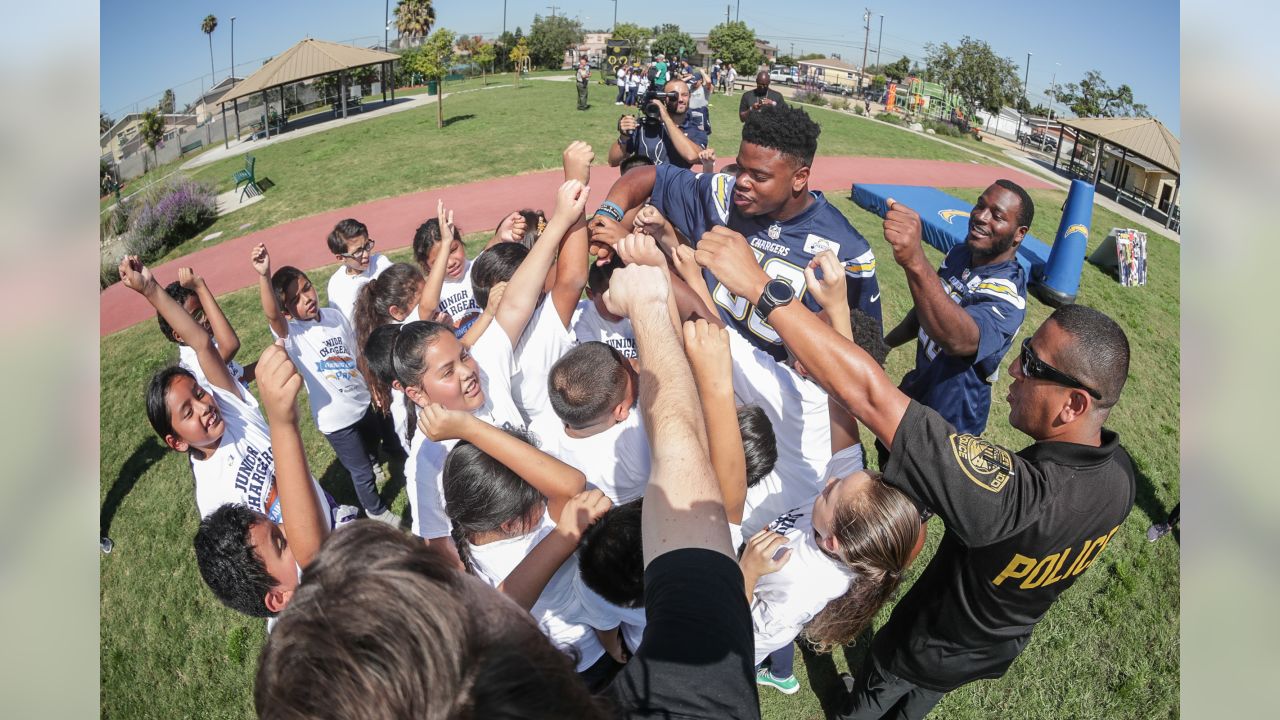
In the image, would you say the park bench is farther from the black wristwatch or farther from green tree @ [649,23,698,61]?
green tree @ [649,23,698,61]

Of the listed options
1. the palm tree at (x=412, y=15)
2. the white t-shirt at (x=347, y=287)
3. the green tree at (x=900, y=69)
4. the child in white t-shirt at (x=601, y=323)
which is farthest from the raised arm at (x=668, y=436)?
the green tree at (x=900, y=69)

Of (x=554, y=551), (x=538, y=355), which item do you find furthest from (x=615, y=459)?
(x=538, y=355)

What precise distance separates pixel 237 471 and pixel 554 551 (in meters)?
1.94

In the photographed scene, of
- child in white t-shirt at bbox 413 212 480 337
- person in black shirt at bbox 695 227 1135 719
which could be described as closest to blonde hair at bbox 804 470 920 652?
person in black shirt at bbox 695 227 1135 719

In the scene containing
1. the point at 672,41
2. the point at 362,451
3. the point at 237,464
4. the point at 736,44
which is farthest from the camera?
the point at 672,41

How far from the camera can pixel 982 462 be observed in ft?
5.89

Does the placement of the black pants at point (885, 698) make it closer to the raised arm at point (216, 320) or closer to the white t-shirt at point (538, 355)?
the white t-shirt at point (538, 355)

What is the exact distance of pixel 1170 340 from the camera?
8.41 meters

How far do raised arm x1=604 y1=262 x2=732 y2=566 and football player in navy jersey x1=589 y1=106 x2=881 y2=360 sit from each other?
149 cm

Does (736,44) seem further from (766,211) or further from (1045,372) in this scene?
(1045,372)

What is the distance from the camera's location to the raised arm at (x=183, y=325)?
3.22 m

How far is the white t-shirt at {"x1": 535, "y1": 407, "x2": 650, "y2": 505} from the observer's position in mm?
2625
